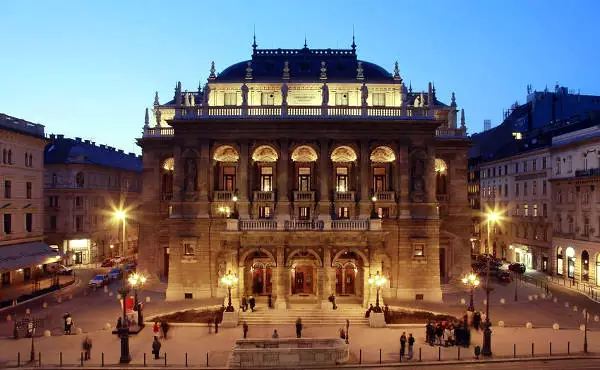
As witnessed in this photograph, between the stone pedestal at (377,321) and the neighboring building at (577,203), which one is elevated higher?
the neighboring building at (577,203)

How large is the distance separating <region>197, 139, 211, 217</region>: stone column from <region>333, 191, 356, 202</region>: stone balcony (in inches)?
457

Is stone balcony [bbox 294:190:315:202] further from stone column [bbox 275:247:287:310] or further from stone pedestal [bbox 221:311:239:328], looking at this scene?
stone pedestal [bbox 221:311:239:328]

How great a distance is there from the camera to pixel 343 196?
169 feet

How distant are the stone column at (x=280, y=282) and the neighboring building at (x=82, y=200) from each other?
4004 cm

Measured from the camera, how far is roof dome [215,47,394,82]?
56.5m

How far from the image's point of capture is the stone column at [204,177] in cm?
5131

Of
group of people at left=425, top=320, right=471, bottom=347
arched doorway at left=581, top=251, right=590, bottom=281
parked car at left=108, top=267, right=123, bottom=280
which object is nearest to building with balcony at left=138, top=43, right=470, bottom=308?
group of people at left=425, top=320, right=471, bottom=347

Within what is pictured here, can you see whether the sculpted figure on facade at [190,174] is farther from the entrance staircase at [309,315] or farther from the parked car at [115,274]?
the parked car at [115,274]

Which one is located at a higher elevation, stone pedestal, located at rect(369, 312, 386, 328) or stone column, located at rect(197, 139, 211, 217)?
stone column, located at rect(197, 139, 211, 217)

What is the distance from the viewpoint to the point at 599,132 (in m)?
59.3

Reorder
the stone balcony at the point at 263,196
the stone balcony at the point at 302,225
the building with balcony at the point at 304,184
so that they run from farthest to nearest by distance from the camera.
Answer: the stone balcony at the point at 263,196
the building with balcony at the point at 304,184
the stone balcony at the point at 302,225

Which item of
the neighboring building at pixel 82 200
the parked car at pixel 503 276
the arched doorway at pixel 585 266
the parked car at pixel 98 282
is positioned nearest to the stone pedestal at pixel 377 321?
the parked car at pixel 503 276

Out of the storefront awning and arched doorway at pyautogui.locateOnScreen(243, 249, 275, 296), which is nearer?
arched doorway at pyautogui.locateOnScreen(243, 249, 275, 296)

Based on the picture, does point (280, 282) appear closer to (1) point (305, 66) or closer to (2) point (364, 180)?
(2) point (364, 180)
